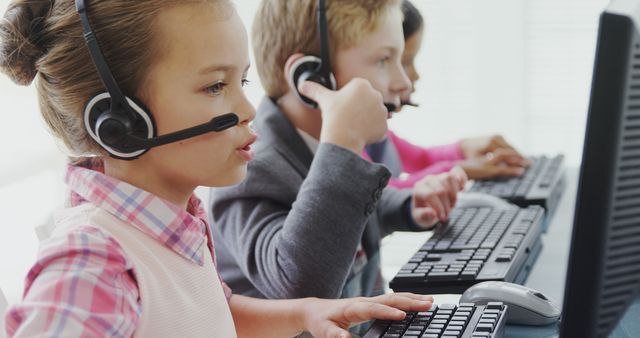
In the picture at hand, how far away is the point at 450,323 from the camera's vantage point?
858 millimetres

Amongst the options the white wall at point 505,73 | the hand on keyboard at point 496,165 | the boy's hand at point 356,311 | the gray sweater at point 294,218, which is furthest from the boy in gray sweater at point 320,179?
the white wall at point 505,73

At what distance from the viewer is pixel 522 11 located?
250 cm

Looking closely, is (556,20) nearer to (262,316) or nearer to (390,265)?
(390,265)

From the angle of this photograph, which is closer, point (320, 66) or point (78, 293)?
point (78, 293)

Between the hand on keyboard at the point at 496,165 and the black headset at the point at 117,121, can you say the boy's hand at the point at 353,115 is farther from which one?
the hand on keyboard at the point at 496,165

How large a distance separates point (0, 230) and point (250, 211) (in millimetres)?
345

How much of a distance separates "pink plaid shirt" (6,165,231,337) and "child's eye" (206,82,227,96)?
0.39 feet

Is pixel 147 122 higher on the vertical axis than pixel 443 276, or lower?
higher

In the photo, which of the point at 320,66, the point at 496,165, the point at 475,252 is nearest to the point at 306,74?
the point at 320,66

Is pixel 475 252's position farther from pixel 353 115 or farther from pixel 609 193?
pixel 609 193

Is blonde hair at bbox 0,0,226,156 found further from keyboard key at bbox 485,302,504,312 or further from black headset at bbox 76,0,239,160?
keyboard key at bbox 485,302,504,312

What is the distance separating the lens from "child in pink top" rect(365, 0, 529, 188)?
1.68m

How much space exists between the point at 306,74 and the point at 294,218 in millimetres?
293

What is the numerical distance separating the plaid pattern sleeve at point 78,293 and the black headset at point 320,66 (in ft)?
1.95
